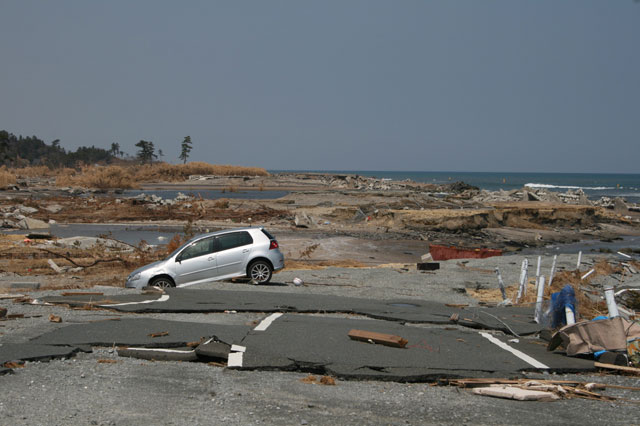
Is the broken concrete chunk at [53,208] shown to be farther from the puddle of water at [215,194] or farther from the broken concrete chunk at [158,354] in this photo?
the broken concrete chunk at [158,354]

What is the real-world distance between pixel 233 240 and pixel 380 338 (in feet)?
26.1

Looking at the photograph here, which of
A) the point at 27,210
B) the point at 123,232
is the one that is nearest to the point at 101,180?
the point at 27,210

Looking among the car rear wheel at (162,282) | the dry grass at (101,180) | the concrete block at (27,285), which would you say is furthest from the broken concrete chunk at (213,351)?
the dry grass at (101,180)

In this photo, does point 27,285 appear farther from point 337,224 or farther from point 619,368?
point 337,224

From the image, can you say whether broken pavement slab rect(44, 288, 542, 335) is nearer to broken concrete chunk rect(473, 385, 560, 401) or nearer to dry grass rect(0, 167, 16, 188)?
broken concrete chunk rect(473, 385, 560, 401)

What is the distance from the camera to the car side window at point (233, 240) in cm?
1602

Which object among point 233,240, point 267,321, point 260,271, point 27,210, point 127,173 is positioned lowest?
point 27,210

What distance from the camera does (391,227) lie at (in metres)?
40.8

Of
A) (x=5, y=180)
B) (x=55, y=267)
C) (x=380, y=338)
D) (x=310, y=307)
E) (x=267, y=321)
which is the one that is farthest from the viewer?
(x=5, y=180)

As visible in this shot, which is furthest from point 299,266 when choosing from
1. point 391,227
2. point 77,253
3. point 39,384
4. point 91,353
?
point 391,227

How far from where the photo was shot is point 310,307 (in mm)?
12578

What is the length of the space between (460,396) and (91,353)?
4.69 meters

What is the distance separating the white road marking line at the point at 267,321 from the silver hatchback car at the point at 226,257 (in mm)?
4518

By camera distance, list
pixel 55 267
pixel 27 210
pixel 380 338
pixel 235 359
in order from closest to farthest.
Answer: pixel 235 359, pixel 380 338, pixel 55 267, pixel 27 210
